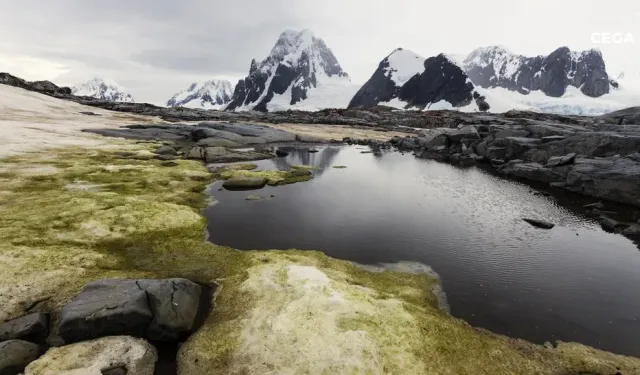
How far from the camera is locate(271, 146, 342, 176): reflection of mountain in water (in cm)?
5436

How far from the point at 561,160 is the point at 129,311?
171 ft

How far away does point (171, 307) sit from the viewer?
47.0 feet

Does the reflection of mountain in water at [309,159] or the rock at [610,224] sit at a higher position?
the reflection of mountain in water at [309,159]

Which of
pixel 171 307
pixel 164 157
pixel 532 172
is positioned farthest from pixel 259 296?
pixel 532 172

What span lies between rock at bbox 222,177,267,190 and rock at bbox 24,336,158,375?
82.9 ft

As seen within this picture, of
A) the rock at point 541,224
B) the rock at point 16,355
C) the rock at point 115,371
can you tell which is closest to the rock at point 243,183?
the rock at point 541,224

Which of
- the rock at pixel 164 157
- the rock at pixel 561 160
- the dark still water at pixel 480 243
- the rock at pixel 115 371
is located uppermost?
the rock at pixel 561 160

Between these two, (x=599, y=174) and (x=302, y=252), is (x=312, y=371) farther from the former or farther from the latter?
(x=599, y=174)

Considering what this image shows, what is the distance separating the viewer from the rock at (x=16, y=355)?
1121 cm

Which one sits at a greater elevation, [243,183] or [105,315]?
[243,183]

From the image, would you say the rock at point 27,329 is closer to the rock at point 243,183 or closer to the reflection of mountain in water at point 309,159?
the rock at point 243,183

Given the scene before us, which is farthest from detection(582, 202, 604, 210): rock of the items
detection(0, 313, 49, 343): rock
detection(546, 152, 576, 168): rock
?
detection(0, 313, 49, 343): rock

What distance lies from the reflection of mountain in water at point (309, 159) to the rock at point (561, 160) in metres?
30.2

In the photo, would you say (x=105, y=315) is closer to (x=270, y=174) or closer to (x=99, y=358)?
(x=99, y=358)
